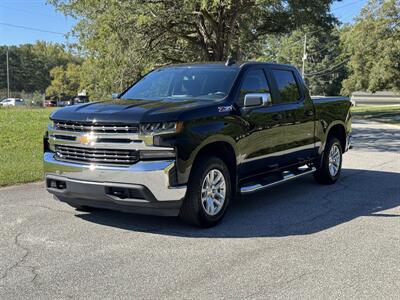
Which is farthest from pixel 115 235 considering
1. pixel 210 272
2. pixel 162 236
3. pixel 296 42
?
pixel 296 42

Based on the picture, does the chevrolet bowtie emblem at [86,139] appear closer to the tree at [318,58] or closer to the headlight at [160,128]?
the headlight at [160,128]

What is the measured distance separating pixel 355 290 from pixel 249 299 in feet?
3.04

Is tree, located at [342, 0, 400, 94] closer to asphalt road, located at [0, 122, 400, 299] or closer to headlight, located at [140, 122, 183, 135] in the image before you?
asphalt road, located at [0, 122, 400, 299]

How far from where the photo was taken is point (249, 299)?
12.5 ft

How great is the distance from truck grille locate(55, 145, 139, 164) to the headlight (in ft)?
0.85

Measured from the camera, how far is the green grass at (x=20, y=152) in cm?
883

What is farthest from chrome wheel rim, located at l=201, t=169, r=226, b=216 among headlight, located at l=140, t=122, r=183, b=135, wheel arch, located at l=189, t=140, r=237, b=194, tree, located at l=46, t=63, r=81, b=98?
tree, located at l=46, t=63, r=81, b=98

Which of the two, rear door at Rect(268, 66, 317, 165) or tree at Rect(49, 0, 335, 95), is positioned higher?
tree at Rect(49, 0, 335, 95)

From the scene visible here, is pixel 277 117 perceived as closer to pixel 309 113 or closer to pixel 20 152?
pixel 309 113

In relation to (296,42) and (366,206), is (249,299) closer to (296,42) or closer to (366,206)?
(366,206)

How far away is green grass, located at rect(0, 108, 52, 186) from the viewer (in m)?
8.83

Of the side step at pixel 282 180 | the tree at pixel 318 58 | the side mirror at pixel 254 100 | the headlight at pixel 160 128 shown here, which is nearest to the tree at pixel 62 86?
the tree at pixel 318 58

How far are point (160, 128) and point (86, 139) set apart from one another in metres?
0.87

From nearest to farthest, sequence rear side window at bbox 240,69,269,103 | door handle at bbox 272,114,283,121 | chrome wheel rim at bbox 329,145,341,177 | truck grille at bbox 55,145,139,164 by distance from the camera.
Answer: truck grille at bbox 55,145,139,164
rear side window at bbox 240,69,269,103
door handle at bbox 272,114,283,121
chrome wheel rim at bbox 329,145,341,177
